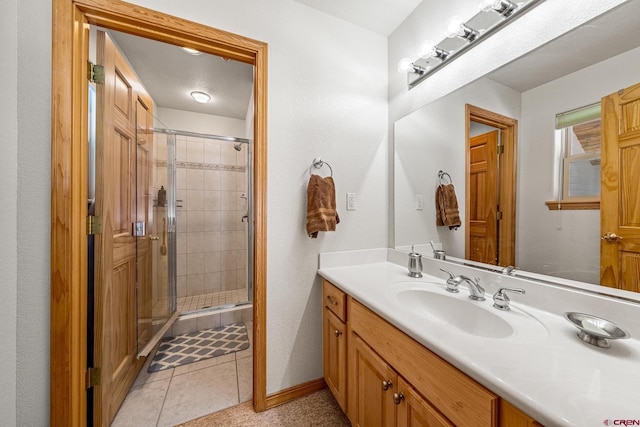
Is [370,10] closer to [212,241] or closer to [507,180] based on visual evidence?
[507,180]

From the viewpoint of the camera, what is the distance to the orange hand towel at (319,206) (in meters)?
1.36

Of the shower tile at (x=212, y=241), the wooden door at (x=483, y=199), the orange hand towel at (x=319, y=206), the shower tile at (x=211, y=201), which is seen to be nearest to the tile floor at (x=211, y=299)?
the shower tile at (x=212, y=241)

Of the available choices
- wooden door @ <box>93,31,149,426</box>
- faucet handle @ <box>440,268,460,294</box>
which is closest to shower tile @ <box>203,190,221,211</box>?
wooden door @ <box>93,31,149,426</box>

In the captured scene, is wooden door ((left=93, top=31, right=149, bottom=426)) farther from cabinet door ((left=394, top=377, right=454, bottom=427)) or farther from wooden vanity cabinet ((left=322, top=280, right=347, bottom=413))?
cabinet door ((left=394, top=377, right=454, bottom=427))

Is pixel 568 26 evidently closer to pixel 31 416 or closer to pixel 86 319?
pixel 86 319

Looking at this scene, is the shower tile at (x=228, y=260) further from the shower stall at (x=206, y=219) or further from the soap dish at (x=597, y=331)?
the soap dish at (x=597, y=331)

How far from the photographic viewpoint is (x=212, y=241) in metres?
2.99

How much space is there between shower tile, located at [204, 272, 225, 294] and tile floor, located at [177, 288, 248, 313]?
60 mm

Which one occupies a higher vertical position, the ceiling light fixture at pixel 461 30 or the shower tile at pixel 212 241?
the ceiling light fixture at pixel 461 30

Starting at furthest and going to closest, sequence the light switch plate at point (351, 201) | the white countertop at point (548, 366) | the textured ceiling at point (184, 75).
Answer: the textured ceiling at point (184, 75), the light switch plate at point (351, 201), the white countertop at point (548, 366)

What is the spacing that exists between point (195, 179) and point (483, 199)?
9.71 ft

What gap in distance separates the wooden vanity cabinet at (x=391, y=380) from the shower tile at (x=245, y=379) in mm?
519

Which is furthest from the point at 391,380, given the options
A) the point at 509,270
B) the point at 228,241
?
the point at 228,241

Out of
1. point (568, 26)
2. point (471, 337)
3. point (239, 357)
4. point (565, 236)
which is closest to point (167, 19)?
point (568, 26)
